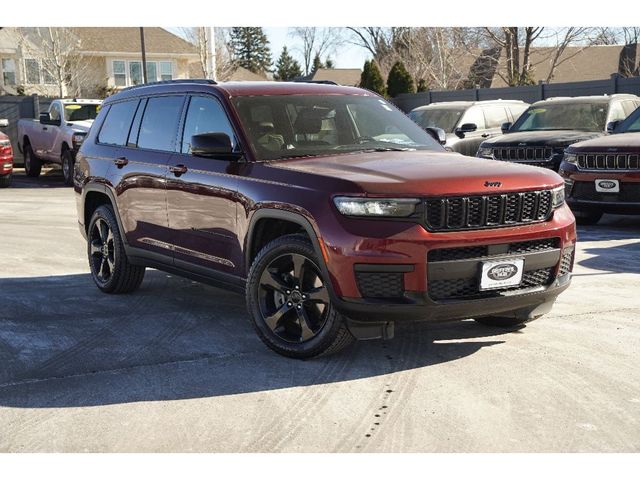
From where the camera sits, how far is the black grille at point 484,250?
17.8 ft

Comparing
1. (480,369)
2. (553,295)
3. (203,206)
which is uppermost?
(203,206)

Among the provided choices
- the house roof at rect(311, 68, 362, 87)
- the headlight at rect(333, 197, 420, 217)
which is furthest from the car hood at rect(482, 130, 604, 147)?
the house roof at rect(311, 68, 362, 87)

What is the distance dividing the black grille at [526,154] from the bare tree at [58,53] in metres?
31.3

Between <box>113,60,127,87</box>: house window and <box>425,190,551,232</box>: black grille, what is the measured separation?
4916 cm

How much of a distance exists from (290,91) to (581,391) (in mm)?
3230

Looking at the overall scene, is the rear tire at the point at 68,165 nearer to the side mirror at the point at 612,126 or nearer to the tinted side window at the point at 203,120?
the side mirror at the point at 612,126

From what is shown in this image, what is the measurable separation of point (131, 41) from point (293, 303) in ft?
161

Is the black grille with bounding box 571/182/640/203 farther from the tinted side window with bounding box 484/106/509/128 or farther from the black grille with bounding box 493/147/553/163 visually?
the tinted side window with bounding box 484/106/509/128

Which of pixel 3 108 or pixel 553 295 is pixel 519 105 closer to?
pixel 553 295

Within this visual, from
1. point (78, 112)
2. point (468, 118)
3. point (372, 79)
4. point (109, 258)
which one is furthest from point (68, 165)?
point (372, 79)

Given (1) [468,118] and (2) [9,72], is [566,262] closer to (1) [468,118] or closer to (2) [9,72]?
(1) [468,118]

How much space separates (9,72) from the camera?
50.1 metres
